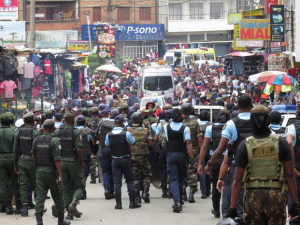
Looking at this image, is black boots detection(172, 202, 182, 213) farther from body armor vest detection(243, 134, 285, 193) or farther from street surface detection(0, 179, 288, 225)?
body armor vest detection(243, 134, 285, 193)

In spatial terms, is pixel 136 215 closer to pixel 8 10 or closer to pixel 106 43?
pixel 8 10

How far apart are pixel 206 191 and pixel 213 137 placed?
2.69 meters

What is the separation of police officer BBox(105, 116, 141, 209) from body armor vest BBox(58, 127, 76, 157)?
45.3 inches

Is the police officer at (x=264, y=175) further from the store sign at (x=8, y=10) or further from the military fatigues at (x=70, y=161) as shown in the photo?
the store sign at (x=8, y=10)

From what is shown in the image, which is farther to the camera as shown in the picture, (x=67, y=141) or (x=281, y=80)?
(x=281, y=80)

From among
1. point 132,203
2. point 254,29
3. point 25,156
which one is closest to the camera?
point 25,156

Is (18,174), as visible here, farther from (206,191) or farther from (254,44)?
(254,44)

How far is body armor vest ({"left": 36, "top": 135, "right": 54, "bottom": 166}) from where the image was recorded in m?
8.77

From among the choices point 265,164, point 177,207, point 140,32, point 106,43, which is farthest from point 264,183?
point 140,32

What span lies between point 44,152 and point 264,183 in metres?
4.20

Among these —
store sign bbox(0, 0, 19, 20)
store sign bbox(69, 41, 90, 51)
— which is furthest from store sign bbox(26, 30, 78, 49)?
store sign bbox(69, 41, 90, 51)

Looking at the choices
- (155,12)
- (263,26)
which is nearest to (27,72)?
(263,26)

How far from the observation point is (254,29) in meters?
27.8

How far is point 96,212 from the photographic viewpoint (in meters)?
10.5
